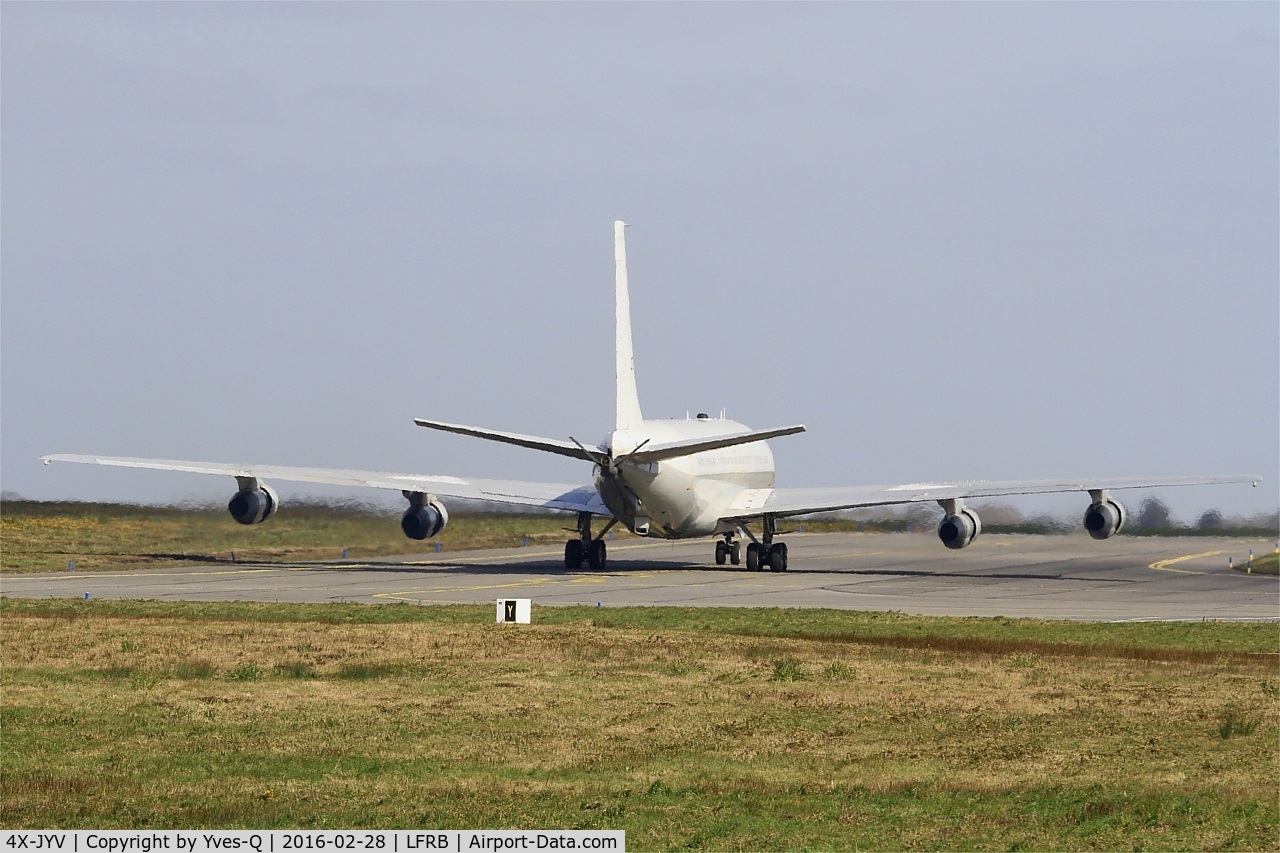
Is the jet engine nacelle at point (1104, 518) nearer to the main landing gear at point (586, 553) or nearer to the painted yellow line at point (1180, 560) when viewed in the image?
the painted yellow line at point (1180, 560)

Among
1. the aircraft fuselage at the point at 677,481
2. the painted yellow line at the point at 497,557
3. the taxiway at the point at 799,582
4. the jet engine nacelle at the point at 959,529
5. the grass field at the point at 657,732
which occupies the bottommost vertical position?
the grass field at the point at 657,732

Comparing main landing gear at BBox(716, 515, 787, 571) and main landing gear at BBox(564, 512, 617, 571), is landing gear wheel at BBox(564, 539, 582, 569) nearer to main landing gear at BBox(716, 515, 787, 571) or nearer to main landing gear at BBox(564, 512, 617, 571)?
main landing gear at BBox(564, 512, 617, 571)

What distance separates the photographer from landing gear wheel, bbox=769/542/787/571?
60.9 meters

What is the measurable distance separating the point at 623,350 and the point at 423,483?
31.4ft

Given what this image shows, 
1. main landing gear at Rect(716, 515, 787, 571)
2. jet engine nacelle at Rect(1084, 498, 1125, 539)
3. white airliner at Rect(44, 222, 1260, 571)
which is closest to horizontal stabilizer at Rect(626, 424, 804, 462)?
white airliner at Rect(44, 222, 1260, 571)

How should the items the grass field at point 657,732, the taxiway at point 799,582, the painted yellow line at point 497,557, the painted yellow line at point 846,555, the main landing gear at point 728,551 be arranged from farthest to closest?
the painted yellow line at point 846,555
the main landing gear at point 728,551
the painted yellow line at point 497,557
the taxiway at point 799,582
the grass field at point 657,732

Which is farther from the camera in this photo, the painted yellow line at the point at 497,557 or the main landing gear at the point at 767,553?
the painted yellow line at the point at 497,557

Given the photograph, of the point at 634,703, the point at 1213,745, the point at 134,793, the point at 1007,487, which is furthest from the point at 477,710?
the point at 1007,487

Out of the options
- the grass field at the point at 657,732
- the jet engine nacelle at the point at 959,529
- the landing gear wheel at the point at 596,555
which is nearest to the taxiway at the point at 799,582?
the landing gear wheel at the point at 596,555

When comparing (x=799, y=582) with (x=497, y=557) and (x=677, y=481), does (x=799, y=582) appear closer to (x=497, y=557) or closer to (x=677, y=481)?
(x=677, y=481)

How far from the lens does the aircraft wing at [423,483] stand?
187 ft

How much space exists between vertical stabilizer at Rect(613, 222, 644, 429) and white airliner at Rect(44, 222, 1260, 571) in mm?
34

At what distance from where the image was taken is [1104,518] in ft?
199

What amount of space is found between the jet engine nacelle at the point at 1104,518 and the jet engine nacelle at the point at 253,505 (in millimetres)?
29341
